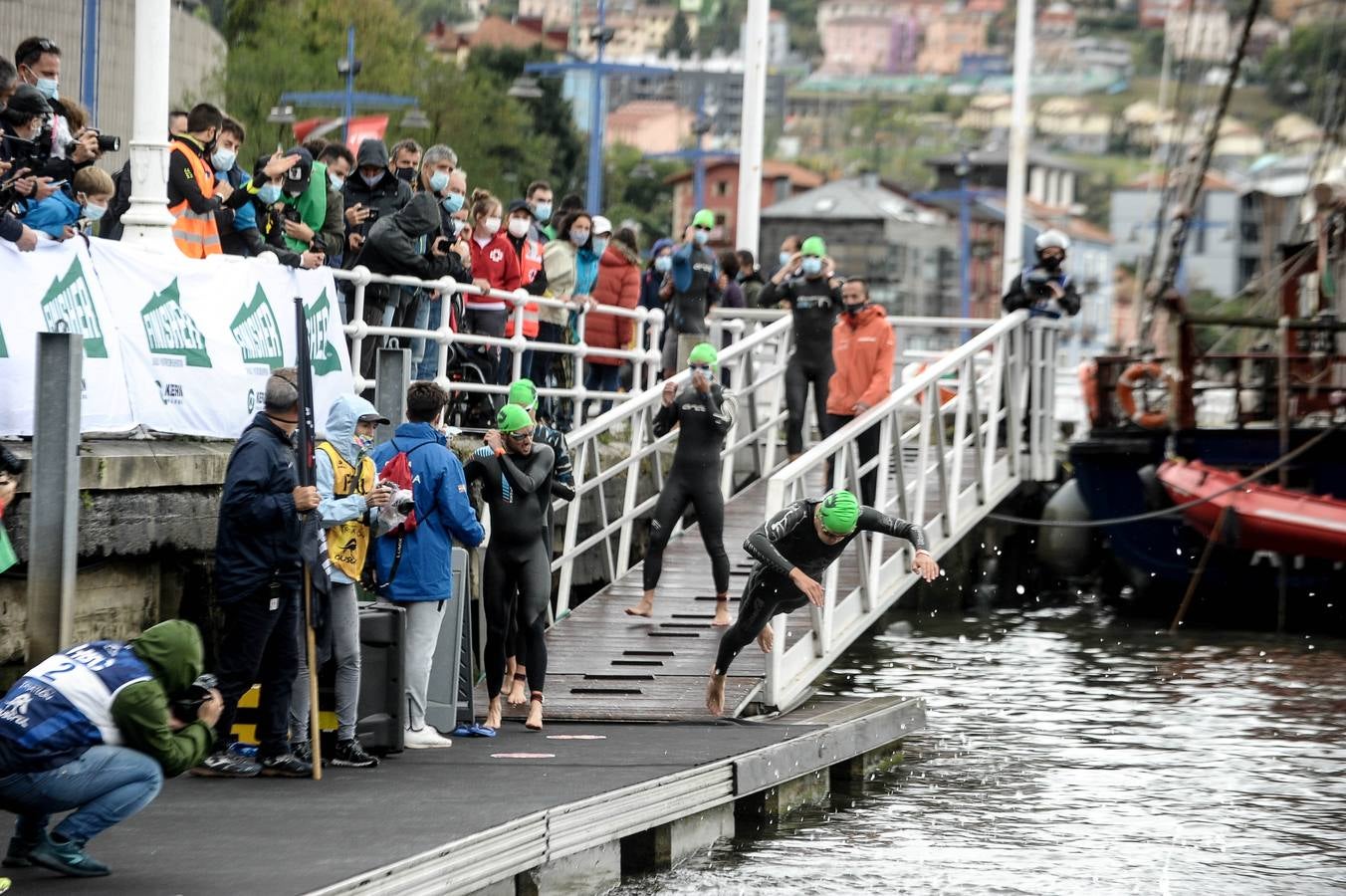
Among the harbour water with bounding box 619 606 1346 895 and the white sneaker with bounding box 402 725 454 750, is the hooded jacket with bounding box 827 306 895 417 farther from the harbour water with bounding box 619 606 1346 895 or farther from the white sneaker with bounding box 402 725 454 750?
the white sneaker with bounding box 402 725 454 750

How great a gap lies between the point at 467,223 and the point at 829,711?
503 cm

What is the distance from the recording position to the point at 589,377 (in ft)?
59.2

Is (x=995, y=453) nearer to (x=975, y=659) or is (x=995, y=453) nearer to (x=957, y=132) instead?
(x=975, y=659)

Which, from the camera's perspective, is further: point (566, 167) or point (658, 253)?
point (566, 167)

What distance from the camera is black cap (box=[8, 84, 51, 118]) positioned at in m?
10.5

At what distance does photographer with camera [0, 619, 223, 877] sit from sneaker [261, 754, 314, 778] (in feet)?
6.98

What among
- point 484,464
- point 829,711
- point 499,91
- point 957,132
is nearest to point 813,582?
point 829,711

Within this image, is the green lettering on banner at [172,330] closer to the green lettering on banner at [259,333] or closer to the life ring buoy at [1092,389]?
the green lettering on banner at [259,333]

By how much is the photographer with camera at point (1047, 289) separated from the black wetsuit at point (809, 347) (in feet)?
6.46

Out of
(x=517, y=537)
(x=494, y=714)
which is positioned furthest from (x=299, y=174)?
(x=494, y=714)

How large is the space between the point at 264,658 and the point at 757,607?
11.7 feet

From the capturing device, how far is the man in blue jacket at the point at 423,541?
1069cm

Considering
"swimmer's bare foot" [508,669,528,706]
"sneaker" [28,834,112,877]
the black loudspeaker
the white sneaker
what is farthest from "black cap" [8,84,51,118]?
"sneaker" [28,834,112,877]

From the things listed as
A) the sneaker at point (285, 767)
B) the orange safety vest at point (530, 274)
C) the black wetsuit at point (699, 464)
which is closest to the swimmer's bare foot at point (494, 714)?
the sneaker at point (285, 767)
